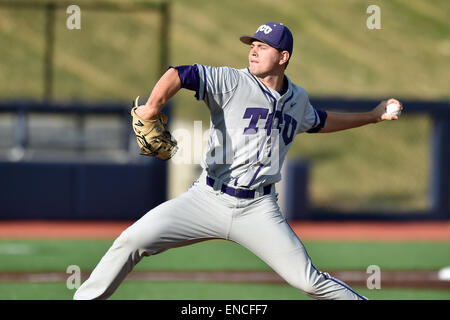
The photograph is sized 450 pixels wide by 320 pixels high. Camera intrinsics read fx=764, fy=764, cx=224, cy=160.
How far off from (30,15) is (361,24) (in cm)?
1393

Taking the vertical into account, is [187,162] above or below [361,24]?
below

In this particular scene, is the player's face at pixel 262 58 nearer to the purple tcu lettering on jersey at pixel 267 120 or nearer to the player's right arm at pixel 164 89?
the purple tcu lettering on jersey at pixel 267 120

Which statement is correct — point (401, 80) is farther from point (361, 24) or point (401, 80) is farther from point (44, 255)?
point (44, 255)

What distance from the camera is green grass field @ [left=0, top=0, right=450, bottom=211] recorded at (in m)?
26.4

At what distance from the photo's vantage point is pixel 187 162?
1606cm

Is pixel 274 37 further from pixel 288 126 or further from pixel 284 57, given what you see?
pixel 288 126

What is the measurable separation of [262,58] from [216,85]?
1.35 feet

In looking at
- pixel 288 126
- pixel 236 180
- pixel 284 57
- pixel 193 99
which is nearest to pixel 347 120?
pixel 288 126

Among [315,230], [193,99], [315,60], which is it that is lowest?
[315,230]

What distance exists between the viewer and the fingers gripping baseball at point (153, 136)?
443 centimetres

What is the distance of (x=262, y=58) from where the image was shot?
4738mm

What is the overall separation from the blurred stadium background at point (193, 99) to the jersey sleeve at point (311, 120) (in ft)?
17.3

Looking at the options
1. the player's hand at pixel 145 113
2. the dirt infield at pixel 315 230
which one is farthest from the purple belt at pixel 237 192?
the dirt infield at pixel 315 230
